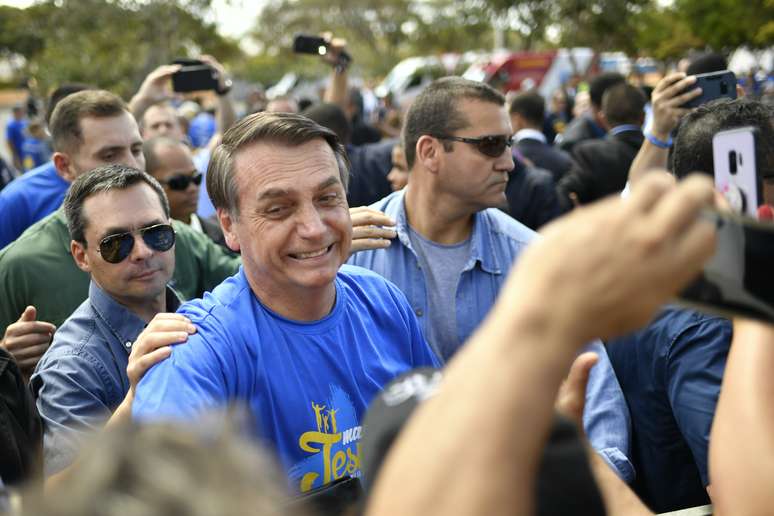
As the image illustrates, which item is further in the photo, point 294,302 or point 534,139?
point 534,139

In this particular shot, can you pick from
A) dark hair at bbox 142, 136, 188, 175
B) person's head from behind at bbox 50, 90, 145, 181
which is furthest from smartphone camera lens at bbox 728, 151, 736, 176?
dark hair at bbox 142, 136, 188, 175

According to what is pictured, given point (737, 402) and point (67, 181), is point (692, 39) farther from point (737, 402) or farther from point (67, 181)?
point (737, 402)

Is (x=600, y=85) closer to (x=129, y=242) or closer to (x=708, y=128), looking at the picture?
(x=708, y=128)

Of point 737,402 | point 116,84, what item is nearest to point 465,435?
point 737,402

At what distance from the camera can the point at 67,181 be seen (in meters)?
5.04

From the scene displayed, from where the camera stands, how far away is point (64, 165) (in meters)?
4.91

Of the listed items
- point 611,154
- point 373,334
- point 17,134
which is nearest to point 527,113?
point 611,154

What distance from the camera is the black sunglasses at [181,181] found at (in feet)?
17.0

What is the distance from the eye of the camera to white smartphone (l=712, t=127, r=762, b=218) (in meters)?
1.68

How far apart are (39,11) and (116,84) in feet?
26.1

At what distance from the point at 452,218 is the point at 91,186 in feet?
5.06

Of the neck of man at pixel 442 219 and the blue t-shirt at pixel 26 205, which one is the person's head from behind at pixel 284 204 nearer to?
the neck of man at pixel 442 219

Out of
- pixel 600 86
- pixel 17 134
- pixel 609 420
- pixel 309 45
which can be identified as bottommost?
pixel 609 420

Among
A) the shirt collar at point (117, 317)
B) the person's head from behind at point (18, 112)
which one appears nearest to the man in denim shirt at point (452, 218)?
the shirt collar at point (117, 317)
